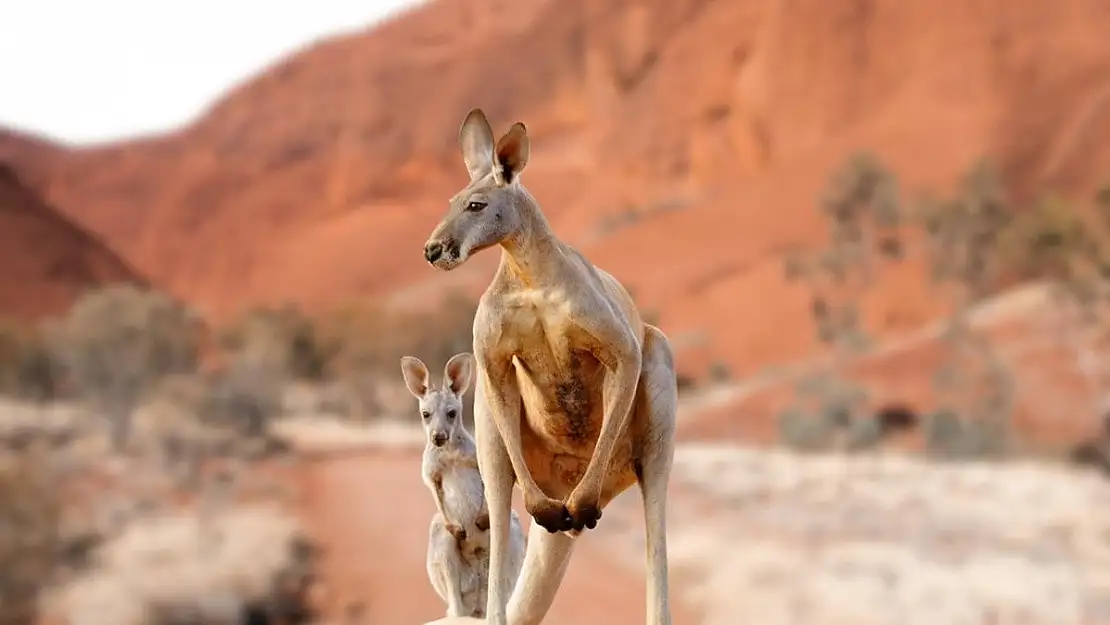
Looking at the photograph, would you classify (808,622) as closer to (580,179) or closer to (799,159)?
(799,159)

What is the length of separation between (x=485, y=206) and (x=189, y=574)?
41.6 feet

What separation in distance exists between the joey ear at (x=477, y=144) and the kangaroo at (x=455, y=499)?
1275 millimetres

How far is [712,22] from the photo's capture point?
7694 centimetres

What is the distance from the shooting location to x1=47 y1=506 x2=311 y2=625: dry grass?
13820mm

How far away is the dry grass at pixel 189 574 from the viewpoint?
13.8m

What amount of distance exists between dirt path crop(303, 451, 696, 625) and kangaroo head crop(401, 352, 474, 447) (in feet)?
24.9

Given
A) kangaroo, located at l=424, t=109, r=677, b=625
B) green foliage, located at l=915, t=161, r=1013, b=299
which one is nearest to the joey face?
kangaroo, located at l=424, t=109, r=677, b=625

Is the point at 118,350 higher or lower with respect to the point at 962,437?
higher

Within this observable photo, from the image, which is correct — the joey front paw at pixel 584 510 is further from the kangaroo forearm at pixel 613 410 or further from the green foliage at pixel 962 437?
the green foliage at pixel 962 437

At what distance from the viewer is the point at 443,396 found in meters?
5.17

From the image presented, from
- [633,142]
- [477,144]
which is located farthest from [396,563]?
[633,142]

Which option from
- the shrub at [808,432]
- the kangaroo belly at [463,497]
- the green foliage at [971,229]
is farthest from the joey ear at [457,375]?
the green foliage at [971,229]

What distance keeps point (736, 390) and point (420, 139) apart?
56.4 metres

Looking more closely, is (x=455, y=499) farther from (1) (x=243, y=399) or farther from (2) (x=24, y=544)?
(1) (x=243, y=399)
